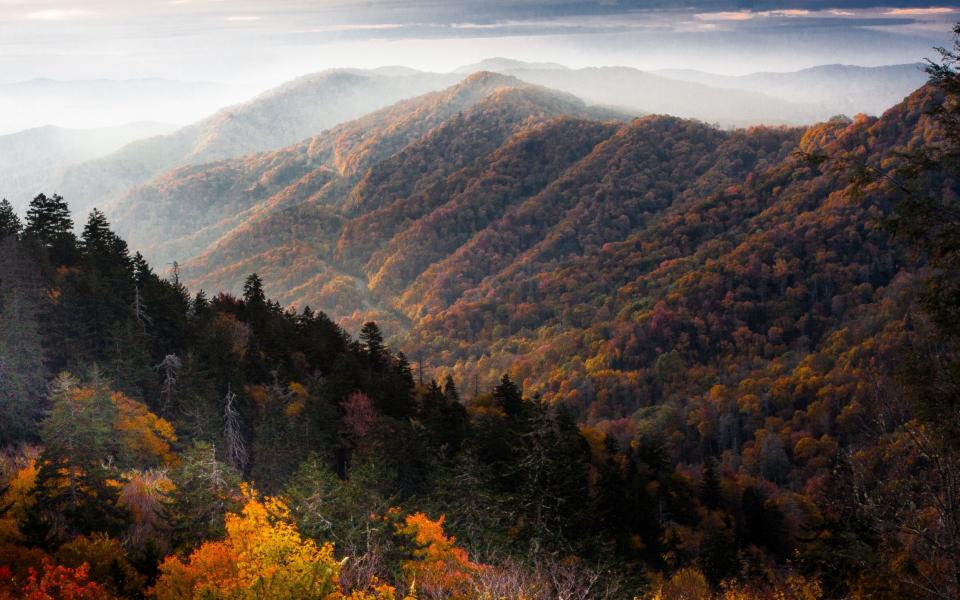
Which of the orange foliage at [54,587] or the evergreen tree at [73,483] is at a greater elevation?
the orange foliage at [54,587]

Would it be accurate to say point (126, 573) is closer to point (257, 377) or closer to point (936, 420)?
point (936, 420)

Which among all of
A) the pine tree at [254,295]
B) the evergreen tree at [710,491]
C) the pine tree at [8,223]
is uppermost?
the pine tree at [8,223]

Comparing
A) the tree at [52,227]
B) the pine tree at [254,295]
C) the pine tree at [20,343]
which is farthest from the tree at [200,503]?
the pine tree at [254,295]

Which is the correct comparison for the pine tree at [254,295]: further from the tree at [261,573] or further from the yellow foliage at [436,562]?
the tree at [261,573]

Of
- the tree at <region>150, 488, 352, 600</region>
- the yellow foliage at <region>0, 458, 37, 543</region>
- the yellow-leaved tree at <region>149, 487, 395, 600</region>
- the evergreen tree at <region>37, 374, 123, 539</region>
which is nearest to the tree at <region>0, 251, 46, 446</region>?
the yellow foliage at <region>0, 458, 37, 543</region>

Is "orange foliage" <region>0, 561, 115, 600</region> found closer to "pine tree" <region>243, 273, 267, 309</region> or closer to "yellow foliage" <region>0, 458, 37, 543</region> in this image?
"yellow foliage" <region>0, 458, 37, 543</region>

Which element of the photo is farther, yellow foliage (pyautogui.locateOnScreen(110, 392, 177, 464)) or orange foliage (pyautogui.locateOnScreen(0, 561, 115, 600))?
yellow foliage (pyautogui.locateOnScreen(110, 392, 177, 464))

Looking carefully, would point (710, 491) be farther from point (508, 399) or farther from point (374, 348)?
point (374, 348)

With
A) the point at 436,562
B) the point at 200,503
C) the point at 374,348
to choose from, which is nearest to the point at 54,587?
the point at 200,503

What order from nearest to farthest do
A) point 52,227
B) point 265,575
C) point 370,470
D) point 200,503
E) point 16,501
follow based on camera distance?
point 265,575, point 200,503, point 16,501, point 370,470, point 52,227

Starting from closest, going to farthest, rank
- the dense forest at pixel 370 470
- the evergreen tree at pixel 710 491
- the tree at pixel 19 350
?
the dense forest at pixel 370 470 < the tree at pixel 19 350 < the evergreen tree at pixel 710 491

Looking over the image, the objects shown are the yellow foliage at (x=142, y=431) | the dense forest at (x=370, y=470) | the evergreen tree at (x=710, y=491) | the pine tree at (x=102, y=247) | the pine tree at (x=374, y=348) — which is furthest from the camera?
the pine tree at (x=374, y=348)

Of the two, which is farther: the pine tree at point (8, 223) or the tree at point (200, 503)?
the pine tree at point (8, 223)
